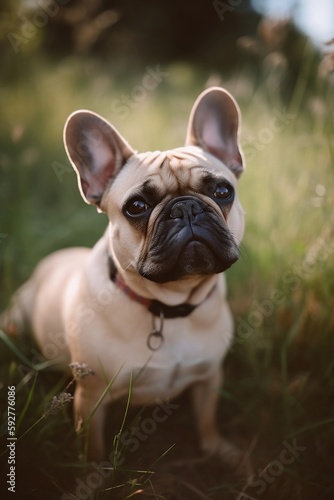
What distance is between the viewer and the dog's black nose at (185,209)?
1.99 metres

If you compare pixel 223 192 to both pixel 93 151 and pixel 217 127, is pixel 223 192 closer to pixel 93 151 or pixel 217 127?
pixel 217 127

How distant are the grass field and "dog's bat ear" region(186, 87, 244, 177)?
558 millimetres

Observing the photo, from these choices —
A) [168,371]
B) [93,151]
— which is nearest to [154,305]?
[168,371]

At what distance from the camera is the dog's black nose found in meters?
1.99

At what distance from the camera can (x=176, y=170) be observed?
2146 mm

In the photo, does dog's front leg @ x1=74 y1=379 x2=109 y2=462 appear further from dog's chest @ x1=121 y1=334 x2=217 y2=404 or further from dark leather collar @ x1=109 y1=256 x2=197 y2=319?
dark leather collar @ x1=109 y1=256 x2=197 y2=319

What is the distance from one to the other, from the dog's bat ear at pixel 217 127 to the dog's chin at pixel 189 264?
64cm

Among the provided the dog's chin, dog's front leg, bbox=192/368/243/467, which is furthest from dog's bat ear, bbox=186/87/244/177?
dog's front leg, bbox=192/368/243/467

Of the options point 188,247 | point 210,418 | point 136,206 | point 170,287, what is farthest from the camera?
point 210,418

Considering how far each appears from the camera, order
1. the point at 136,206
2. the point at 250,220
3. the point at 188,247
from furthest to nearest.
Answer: the point at 250,220 → the point at 136,206 → the point at 188,247

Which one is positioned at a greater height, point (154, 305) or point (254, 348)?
point (154, 305)

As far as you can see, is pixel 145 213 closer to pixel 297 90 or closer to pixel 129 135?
pixel 297 90

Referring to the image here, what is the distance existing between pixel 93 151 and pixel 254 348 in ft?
5.42

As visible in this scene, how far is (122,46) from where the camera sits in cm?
678
